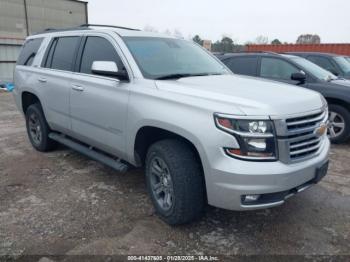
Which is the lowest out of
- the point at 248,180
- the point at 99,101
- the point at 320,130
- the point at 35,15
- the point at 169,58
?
the point at 248,180

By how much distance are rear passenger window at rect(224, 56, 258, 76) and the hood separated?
378 centimetres

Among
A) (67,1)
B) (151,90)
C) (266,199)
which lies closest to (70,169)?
(151,90)

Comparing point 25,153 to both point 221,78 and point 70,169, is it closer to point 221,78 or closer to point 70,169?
point 70,169

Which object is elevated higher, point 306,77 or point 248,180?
point 306,77

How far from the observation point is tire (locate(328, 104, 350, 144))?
6.14 metres

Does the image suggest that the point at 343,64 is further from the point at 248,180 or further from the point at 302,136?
the point at 248,180

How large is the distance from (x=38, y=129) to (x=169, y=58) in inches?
115

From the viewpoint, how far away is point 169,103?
3109 millimetres

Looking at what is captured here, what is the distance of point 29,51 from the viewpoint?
5.77 m

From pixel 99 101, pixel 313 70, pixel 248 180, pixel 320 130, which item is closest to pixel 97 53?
pixel 99 101

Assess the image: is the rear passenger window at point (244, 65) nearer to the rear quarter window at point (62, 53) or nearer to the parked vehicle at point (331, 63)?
the parked vehicle at point (331, 63)

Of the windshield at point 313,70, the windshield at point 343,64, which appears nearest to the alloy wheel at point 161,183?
the windshield at point 313,70

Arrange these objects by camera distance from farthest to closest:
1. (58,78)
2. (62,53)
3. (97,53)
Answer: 1. (62,53)
2. (58,78)
3. (97,53)

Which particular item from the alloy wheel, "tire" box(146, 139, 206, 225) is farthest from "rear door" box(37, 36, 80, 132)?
"tire" box(146, 139, 206, 225)
